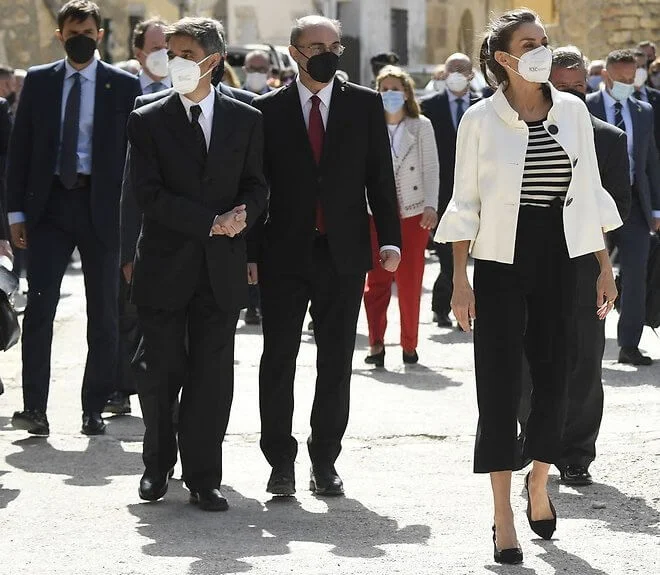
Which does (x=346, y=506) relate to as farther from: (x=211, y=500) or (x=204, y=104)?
(x=204, y=104)

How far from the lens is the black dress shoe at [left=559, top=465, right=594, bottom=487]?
304 inches

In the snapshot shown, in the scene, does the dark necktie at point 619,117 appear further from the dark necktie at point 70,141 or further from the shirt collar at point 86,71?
the dark necktie at point 70,141

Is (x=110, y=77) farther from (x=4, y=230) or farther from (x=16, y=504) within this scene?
(x=16, y=504)

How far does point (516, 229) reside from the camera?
20.6 feet

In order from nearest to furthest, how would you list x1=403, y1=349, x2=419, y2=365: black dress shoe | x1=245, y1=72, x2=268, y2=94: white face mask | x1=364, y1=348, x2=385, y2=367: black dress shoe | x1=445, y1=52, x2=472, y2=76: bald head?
x1=364, y1=348, x2=385, y2=367: black dress shoe < x1=403, y1=349, x2=419, y2=365: black dress shoe < x1=445, y1=52, x2=472, y2=76: bald head < x1=245, y1=72, x2=268, y2=94: white face mask

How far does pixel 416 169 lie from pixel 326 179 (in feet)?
14.6

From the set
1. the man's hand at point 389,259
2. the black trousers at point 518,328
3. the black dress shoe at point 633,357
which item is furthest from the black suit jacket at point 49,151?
the black dress shoe at point 633,357

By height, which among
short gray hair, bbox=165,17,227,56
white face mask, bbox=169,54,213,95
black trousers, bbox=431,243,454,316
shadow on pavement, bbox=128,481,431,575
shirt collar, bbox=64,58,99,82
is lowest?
shadow on pavement, bbox=128,481,431,575

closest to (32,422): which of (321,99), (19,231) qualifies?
(19,231)

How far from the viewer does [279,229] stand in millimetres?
7418

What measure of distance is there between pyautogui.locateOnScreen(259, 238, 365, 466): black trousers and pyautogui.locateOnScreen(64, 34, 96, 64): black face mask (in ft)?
6.39

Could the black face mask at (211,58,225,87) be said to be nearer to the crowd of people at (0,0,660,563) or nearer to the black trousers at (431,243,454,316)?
the crowd of people at (0,0,660,563)

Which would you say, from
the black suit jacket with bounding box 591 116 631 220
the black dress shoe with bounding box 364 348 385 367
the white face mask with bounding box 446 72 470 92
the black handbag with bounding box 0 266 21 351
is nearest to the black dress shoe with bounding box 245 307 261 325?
the black dress shoe with bounding box 364 348 385 367

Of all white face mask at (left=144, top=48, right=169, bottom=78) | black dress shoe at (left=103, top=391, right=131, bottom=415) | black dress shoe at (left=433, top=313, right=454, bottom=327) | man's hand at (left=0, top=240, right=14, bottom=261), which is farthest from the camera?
black dress shoe at (left=433, top=313, right=454, bottom=327)
